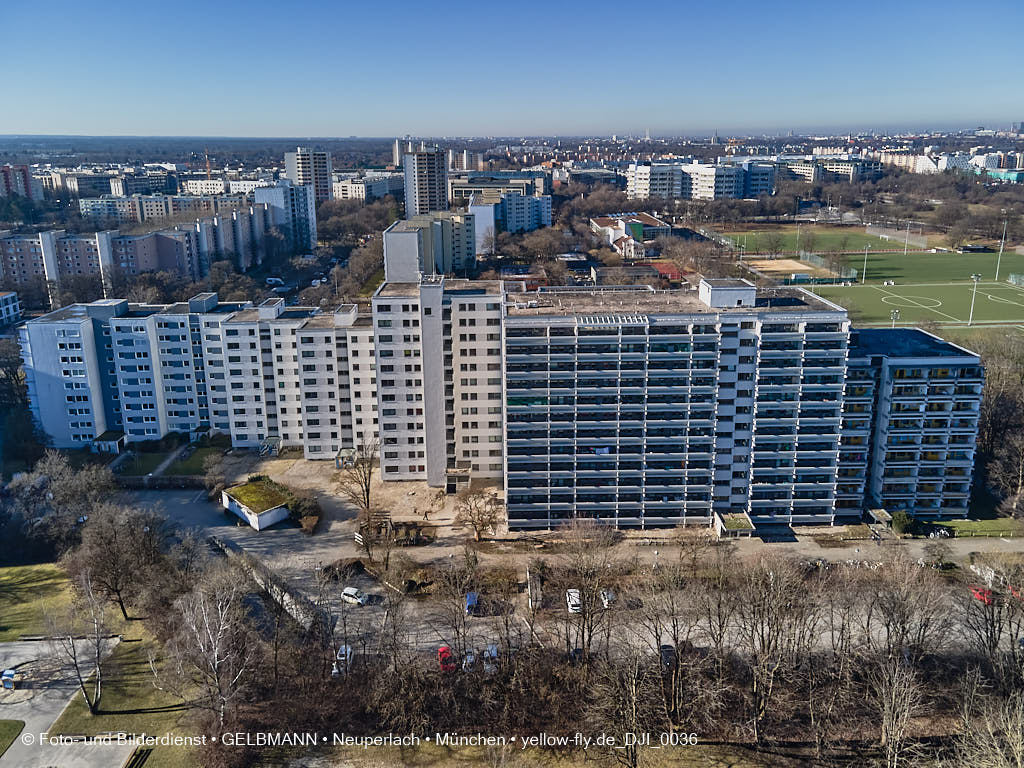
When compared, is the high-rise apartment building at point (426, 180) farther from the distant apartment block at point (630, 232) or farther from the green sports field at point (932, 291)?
the green sports field at point (932, 291)

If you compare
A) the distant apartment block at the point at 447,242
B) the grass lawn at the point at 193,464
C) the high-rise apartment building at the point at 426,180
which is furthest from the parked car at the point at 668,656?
the high-rise apartment building at the point at 426,180

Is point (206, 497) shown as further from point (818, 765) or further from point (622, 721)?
point (818, 765)

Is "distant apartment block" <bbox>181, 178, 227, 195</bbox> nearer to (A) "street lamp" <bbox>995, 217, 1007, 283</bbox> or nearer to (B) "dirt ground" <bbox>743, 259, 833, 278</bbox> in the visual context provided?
(B) "dirt ground" <bbox>743, 259, 833, 278</bbox>

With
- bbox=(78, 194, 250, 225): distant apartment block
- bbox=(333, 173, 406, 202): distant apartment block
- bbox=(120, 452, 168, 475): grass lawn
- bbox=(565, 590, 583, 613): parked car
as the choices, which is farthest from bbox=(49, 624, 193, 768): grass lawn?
bbox=(333, 173, 406, 202): distant apartment block

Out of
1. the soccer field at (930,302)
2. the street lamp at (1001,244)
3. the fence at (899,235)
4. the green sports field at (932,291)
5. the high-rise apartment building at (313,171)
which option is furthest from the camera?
the high-rise apartment building at (313,171)

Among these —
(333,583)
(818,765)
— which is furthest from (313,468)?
(818,765)

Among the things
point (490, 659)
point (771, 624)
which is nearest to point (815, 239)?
point (771, 624)
